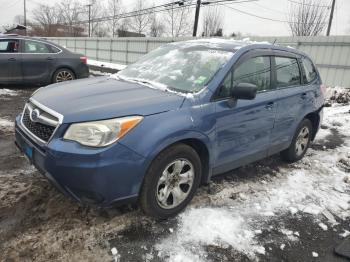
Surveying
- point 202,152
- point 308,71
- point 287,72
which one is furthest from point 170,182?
point 308,71

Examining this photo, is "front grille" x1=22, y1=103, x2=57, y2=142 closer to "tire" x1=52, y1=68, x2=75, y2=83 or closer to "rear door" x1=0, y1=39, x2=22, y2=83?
"rear door" x1=0, y1=39, x2=22, y2=83

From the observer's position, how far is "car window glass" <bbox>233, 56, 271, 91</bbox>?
3.86 m

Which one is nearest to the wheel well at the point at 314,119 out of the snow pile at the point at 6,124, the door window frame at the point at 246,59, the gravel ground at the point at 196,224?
the gravel ground at the point at 196,224

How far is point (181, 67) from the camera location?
3957 millimetres

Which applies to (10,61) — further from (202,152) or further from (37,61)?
(202,152)

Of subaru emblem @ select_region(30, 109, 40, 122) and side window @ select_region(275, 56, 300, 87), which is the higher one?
side window @ select_region(275, 56, 300, 87)

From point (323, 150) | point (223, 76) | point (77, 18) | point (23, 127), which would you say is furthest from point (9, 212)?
point (77, 18)

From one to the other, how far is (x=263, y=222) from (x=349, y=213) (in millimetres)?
1130

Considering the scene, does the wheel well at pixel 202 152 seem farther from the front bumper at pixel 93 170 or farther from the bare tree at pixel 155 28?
the bare tree at pixel 155 28

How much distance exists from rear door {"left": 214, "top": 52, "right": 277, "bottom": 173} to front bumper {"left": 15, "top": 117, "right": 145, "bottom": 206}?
1081mm

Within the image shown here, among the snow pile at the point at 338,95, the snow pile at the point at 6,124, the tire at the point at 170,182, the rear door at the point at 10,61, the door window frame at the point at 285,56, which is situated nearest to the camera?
the tire at the point at 170,182

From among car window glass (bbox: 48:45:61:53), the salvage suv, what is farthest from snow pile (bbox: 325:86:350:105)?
car window glass (bbox: 48:45:61:53)

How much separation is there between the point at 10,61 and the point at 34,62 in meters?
0.61

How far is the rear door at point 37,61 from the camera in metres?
9.82
